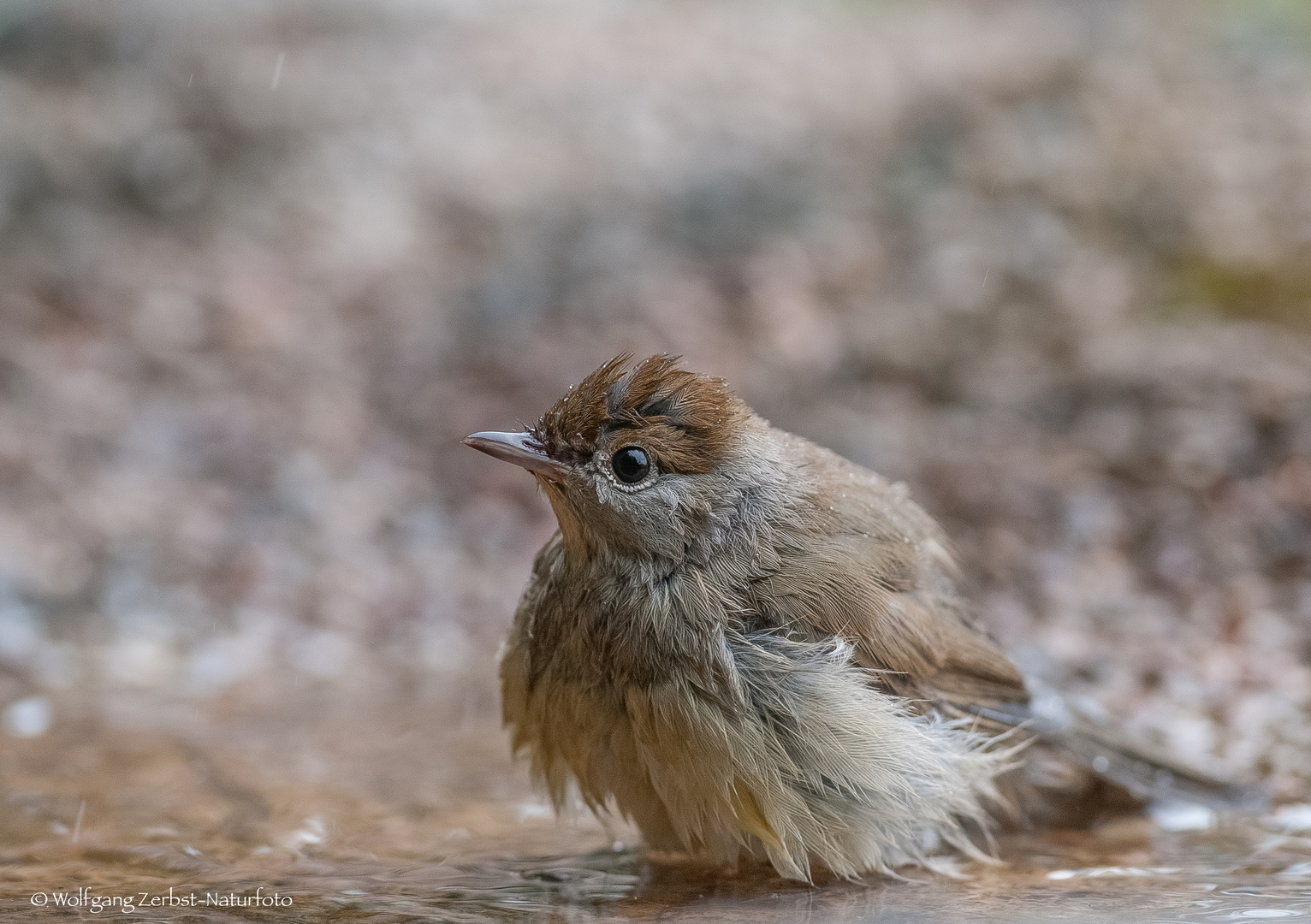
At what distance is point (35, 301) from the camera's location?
341 inches

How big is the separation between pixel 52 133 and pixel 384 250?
2728 mm

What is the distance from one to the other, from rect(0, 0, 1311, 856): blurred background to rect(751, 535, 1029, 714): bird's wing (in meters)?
1.14

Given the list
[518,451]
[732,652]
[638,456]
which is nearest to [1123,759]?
[732,652]

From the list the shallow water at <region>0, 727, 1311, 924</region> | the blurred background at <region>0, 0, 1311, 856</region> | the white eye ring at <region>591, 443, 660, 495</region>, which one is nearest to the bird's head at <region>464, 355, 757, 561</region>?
the white eye ring at <region>591, 443, 660, 495</region>

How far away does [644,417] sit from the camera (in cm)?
394

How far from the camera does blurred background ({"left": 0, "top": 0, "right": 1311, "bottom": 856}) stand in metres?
5.55

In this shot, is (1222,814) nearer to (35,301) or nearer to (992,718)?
(992,718)

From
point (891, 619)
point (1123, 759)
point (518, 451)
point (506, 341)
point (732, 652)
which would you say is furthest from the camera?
point (506, 341)

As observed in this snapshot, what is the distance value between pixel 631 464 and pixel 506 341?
201 inches

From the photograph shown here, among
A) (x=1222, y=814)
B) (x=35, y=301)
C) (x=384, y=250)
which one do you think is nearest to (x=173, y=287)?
(x=35, y=301)

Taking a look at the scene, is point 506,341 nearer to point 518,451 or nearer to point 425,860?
point 518,451

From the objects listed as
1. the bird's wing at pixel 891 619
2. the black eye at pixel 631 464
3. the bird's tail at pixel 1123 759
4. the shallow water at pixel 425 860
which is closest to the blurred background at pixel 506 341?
the shallow water at pixel 425 860

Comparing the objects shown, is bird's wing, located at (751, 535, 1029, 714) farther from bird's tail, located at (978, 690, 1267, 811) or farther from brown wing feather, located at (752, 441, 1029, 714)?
bird's tail, located at (978, 690, 1267, 811)

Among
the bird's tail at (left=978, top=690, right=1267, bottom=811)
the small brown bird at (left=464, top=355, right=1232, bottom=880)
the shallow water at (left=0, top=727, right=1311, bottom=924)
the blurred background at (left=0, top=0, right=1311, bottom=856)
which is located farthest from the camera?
the blurred background at (left=0, top=0, right=1311, bottom=856)
